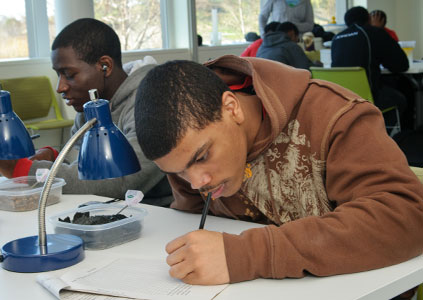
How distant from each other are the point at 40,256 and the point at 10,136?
1.39 feet

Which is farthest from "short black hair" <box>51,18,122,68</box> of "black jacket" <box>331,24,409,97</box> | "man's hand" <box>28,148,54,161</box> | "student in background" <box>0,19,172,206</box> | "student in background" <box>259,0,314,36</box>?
"student in background" <box>259,0,314,36</box>

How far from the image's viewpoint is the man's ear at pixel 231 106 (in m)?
1.12

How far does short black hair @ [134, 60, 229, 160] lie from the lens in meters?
1.04

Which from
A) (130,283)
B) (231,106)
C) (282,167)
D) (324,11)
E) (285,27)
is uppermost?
(324,11)

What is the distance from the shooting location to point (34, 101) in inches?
204

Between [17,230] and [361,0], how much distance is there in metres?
8.47

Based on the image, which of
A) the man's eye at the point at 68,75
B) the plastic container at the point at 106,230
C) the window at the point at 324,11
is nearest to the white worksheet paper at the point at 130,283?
the plastic container at the point at 106,230

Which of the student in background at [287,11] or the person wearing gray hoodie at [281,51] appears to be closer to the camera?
the person wearing gray hoodie at [281,51]

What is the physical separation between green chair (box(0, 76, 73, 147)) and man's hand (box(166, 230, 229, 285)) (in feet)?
13.5

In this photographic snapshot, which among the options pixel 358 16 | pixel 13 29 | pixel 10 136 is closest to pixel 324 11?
pixel 358 16

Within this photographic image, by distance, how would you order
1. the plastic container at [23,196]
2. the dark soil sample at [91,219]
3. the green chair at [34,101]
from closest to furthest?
1. the dark soil sample at [91,219]
2. the plastic container at [23,196]
3. the green chair at [34,101]

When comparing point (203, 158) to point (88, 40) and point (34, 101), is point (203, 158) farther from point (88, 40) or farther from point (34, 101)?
point (34, 101)

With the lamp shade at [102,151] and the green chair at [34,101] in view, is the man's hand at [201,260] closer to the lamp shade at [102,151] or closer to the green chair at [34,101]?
the lamp shade at [102,151]

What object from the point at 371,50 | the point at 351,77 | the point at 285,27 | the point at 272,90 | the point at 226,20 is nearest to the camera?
the point at 272,90
